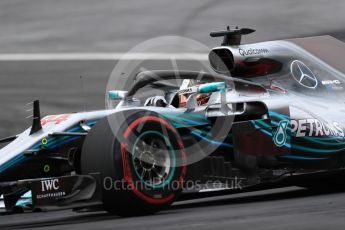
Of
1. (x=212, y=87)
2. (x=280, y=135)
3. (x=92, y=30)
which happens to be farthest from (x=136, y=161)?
(x=92, y=30)

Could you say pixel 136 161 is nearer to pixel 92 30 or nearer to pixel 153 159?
pixel 153 159

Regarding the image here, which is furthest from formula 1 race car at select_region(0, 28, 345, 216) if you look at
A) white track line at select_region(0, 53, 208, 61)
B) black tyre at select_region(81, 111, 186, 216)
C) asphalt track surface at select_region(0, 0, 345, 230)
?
white track line at select_region(0, 53, 208, 61)

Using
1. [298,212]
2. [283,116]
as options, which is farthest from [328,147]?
[298,212]

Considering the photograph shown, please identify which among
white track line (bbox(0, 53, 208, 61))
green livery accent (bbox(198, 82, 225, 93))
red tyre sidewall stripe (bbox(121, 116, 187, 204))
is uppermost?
white track line (bbox(0, 53, 208, 61))

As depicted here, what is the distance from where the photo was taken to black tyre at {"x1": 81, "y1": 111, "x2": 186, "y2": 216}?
6.80 m

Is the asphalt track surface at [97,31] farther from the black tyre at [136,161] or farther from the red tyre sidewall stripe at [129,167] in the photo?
the black tyre at [136,161]

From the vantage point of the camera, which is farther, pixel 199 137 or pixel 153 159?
pixel 199 137

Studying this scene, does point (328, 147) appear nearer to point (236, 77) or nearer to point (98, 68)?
point (236, 77)

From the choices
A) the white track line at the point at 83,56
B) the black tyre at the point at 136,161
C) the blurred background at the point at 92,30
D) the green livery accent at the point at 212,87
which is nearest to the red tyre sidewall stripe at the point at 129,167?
the black tyre at the point at 136,161

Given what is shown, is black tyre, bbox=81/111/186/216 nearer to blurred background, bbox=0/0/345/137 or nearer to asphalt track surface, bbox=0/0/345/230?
asphalt track surface, bbox=0/0/345/230

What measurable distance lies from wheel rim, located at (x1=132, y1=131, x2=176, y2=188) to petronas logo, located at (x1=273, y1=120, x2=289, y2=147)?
1154 millimetres

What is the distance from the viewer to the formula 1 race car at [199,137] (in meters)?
6.84

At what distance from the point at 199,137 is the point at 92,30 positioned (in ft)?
8.32

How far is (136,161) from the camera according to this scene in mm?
6949
